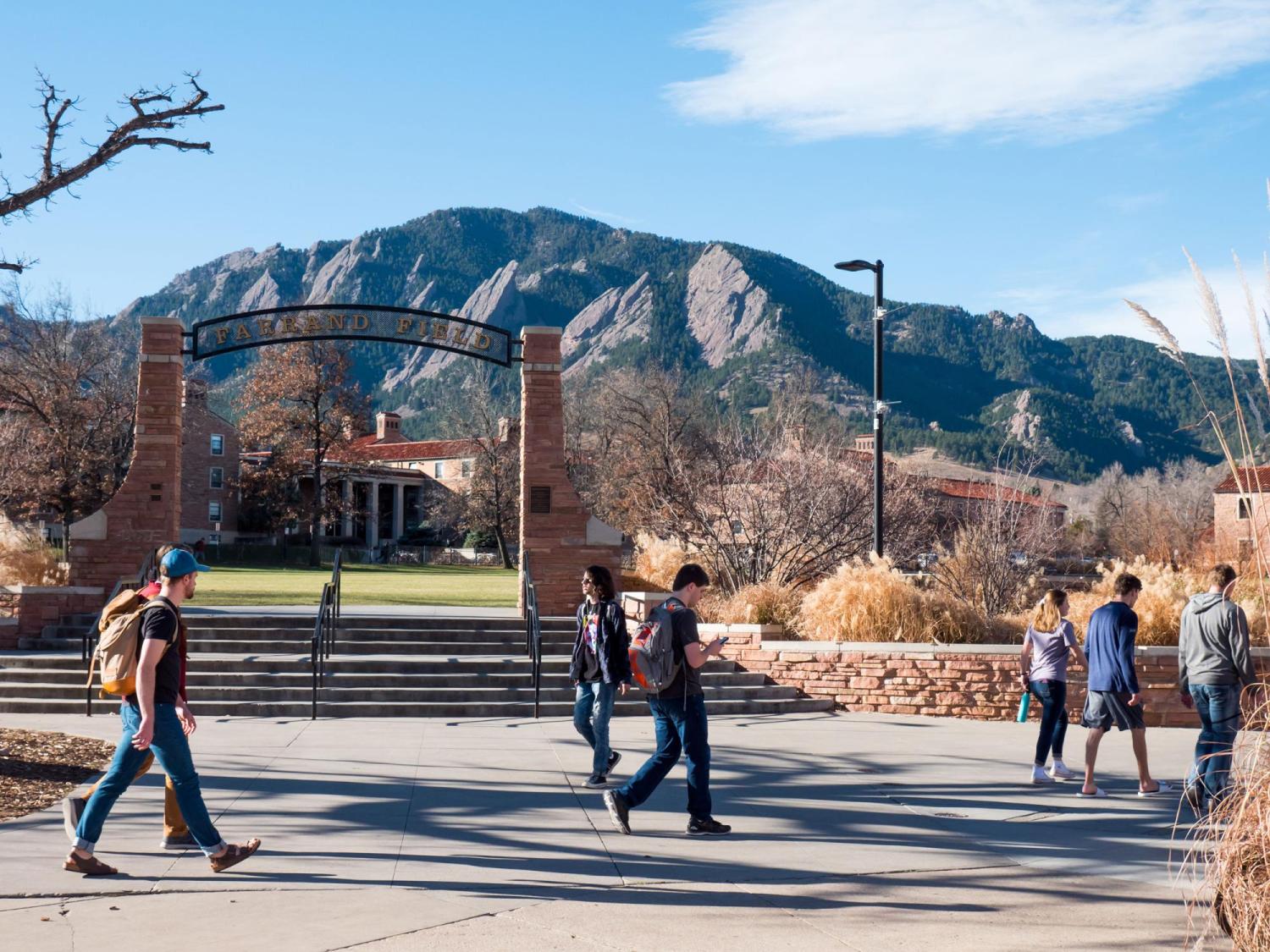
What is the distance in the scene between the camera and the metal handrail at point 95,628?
12.8 meters

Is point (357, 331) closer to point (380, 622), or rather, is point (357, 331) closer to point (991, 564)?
point (380, 622)

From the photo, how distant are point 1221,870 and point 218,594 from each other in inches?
856

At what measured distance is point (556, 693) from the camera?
14.3 meters

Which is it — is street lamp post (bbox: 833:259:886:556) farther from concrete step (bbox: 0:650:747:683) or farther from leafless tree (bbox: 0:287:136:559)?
leafless tree (bbox: 0:287:136:559)

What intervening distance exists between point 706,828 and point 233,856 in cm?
286

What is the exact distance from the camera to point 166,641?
6.17 meters

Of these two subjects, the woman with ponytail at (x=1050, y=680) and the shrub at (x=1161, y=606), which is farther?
the shrub at (x=1161, y=606)

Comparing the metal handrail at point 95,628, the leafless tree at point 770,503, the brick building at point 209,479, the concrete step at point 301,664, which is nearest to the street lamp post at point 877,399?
the leafless tree at point 770,503

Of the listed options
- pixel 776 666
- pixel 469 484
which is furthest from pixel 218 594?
pixel 469 484

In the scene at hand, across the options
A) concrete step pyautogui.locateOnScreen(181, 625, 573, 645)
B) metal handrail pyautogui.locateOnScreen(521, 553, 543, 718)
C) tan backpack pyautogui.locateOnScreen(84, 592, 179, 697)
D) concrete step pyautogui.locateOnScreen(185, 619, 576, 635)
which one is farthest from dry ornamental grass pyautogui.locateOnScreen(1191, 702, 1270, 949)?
concrete step pyautogui.locateOnScreen(185, 619, 576, 635)

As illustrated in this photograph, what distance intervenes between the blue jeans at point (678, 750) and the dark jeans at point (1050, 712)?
11.5 feet

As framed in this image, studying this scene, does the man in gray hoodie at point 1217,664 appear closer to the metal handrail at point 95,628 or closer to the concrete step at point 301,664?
the concrete step at point 301,664

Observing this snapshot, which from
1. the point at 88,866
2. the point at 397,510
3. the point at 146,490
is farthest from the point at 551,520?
the point at 397,510

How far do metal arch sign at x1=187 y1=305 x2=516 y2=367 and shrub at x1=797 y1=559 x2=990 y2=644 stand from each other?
6415 mm
